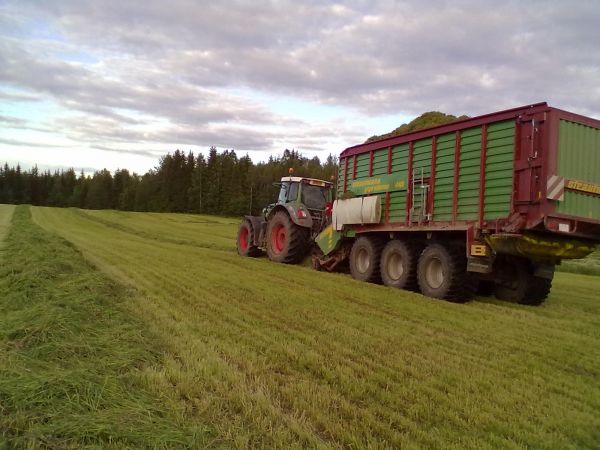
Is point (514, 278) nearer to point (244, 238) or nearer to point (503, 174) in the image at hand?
point (503, 174)

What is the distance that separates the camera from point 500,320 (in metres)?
7.51

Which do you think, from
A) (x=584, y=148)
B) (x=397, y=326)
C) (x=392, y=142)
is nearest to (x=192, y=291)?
(x=397, y=326)

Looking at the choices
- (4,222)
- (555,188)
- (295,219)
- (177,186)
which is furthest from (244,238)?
(177,186)

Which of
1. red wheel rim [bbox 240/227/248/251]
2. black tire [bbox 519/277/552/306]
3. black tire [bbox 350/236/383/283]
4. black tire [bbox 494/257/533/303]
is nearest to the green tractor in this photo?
red wheel rim [bbox 240/227/248/251]

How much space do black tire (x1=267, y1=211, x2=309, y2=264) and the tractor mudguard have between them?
1.91 feet

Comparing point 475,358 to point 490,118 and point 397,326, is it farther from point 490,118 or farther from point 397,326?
point 490,118

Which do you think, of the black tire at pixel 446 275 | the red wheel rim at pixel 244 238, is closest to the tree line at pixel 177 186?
the red wheel rim at pixel 244 238

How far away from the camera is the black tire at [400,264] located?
1019cm

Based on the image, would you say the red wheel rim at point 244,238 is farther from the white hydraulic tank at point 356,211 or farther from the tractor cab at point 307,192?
the white hydraulic tank at point 356,211

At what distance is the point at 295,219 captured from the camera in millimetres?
13523

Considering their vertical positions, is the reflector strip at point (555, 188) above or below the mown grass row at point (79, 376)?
above

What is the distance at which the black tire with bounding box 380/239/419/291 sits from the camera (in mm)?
10188

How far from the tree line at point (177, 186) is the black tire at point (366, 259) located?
47083 millimetres

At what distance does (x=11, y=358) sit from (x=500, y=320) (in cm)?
622
